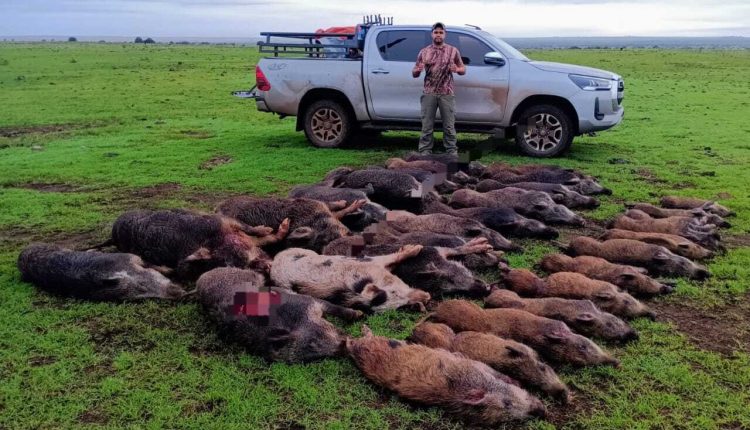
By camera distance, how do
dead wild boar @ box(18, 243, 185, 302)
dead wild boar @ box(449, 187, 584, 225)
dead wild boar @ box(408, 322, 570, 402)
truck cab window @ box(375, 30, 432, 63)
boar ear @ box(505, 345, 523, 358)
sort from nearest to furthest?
dead wild boar @ box(408, 322, 570, 402) < boar ear @ box(505, 345, 523, 358) < dead wild boar @ box(18, 243, 185, 302) < dead wild boar @ box(449, 187, 584, 225) < truck cab window @ box(375, 30, 432, 63)

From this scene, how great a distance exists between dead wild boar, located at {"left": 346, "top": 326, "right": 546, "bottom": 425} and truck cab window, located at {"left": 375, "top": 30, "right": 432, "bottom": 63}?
7657 millimetres

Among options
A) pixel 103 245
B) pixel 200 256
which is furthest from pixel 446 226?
pixel 103 245

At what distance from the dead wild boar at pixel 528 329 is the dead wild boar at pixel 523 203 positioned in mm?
2848

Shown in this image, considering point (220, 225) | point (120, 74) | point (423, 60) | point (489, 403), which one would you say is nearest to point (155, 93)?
point (120, 74)

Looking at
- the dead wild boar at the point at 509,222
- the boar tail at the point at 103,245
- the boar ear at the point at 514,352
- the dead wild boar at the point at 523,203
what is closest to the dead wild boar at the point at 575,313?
the boar ear at the point at 514,352

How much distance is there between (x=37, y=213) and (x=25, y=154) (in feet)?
16.8

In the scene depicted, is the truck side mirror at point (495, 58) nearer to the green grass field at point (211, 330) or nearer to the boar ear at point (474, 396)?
the green grass field at point (211, 330)

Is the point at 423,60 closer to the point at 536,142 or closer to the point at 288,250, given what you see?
the point at 536,142

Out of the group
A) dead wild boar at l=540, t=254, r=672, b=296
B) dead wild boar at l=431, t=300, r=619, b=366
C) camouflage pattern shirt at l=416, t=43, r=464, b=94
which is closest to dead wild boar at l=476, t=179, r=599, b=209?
dead wild boar at l=540, t=254, r=672, b=296

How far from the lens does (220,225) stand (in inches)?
243

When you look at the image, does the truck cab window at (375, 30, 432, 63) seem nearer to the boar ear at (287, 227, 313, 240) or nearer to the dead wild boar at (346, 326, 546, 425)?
the boar ear at (287, 227, 313, 240)

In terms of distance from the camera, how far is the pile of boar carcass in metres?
4.30

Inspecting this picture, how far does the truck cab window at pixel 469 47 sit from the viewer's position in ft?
35.9

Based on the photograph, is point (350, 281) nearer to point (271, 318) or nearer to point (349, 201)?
point (271, 318)
